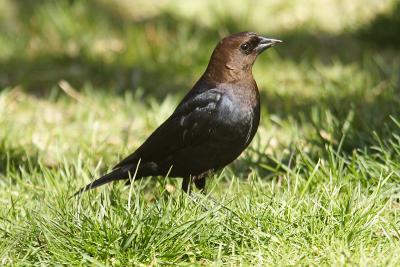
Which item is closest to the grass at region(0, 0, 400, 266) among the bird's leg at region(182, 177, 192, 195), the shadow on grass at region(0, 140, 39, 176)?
the shadow on grass at region(0, 140, 39, 176)

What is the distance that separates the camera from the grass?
3150 millimetres

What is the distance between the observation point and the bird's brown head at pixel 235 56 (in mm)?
3867

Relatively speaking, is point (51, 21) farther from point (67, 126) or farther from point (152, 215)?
point (152, 215)

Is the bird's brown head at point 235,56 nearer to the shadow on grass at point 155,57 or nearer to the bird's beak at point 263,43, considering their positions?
the bird's beak at point 263,43

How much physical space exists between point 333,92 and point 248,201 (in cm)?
228

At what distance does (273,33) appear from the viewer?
23.4 feet

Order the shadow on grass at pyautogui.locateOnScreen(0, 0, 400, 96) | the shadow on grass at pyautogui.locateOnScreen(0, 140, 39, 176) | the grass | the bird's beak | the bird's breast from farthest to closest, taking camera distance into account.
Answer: the shadow on grass at pyautogui.locateOnScreen(0, 0, 400, 96) → the shadow on grass at pyautogui.locateOnScreen(0, 140, 39, 176) → the bird's beak → the bird's breast → the grass

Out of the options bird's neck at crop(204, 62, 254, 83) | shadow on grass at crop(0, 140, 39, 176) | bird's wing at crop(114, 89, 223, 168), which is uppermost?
bird's neck at crop(204, 62, 254, 83)

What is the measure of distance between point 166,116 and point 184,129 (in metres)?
1.51

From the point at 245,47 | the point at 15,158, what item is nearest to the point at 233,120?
the point at 245,47

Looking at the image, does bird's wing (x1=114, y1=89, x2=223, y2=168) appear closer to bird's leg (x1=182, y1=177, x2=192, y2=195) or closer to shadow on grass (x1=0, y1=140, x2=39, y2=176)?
bird's leg (x1=182, y1=177, x2=192, y2=195)

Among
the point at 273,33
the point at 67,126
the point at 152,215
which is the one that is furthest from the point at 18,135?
the point at 273,33

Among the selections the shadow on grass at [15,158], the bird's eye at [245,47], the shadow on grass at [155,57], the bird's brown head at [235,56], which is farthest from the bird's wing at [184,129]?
the shadow on grass at [155,57]

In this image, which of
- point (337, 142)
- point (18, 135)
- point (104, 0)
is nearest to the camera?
point (337, 142)
